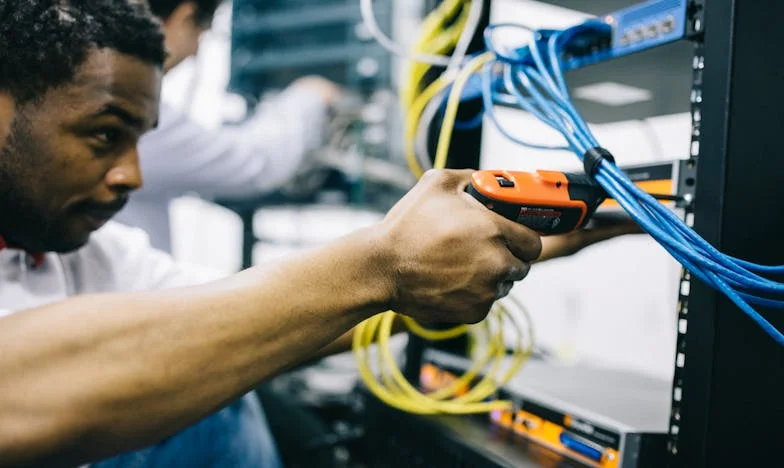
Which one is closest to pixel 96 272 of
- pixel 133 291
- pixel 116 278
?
pixel 116 278

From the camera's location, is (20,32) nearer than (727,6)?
No

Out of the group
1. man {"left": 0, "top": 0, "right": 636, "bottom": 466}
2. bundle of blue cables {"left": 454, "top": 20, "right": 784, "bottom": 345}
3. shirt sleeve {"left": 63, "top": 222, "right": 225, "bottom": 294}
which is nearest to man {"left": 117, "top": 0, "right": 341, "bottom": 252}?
shirt sleeve {"left": 63, "top": 222, "right": 225, "bottom": 294}

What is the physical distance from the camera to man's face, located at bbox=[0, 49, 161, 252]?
2.03 feet

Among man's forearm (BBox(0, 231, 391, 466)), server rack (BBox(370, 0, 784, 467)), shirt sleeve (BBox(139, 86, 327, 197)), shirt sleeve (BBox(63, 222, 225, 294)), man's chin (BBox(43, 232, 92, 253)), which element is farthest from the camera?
shirt sleeve (BBox(139, 86, 327, 197))

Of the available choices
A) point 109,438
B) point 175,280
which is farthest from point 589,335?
point 109,438

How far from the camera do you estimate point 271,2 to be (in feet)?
5.70

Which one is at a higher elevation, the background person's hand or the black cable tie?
the background person's hand

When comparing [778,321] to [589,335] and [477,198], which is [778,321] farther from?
[589,335]

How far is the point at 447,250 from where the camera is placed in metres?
0.43

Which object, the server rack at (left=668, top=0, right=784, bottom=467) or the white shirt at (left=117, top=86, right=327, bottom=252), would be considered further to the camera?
the white shirt at (left=117, top=86, right=327, bottom=252)

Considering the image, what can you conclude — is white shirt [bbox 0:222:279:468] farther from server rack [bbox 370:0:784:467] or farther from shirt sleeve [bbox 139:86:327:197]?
server rack [bbox 370:0:784:467]

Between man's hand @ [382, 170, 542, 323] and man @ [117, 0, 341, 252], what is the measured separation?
854 mm

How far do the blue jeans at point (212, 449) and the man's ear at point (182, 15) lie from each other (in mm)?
804

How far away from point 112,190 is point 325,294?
42cm
